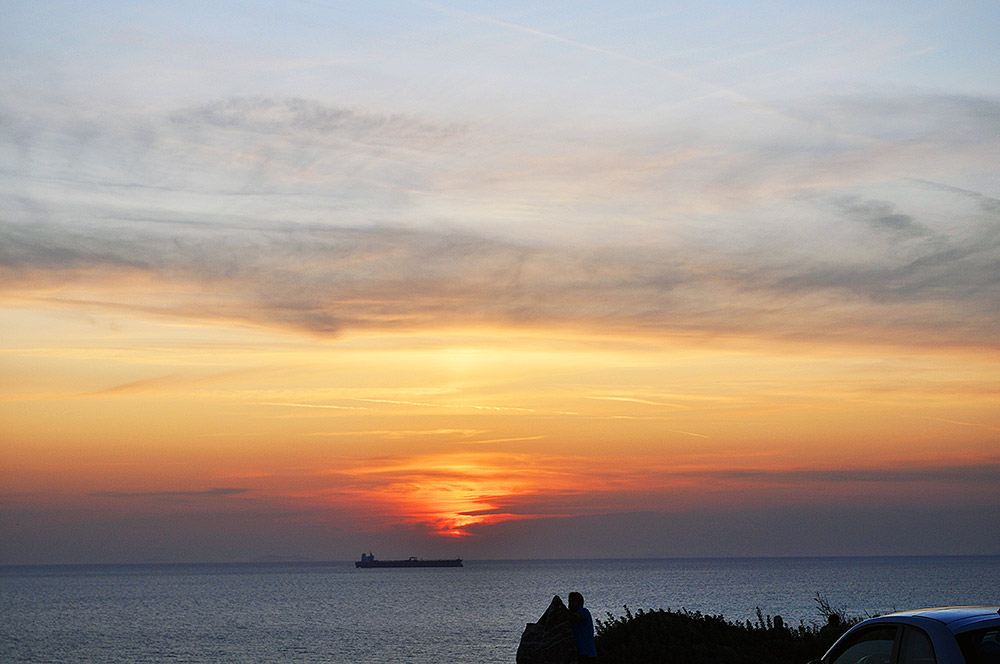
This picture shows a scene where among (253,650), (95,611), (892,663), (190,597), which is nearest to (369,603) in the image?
(95,611)

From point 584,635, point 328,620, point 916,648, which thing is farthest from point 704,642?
point 328,620

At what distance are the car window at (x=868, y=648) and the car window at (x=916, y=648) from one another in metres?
0.20

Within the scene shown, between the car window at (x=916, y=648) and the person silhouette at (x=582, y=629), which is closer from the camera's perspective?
the car window at (x=916, y=648)

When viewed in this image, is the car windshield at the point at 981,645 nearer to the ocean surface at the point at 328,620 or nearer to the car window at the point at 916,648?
the car window at the point at 916,648

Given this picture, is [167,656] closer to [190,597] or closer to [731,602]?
[731,602]

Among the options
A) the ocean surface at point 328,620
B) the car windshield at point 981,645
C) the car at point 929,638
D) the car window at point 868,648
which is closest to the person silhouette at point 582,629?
the car window at point 868,648

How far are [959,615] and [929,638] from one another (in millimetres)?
318

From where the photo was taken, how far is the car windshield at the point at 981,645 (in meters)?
7.07

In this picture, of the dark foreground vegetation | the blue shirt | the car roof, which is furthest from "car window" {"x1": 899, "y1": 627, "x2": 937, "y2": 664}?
the dark foreground vegetation

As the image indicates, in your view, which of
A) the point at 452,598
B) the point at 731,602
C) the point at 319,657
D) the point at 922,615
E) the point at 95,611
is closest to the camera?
the point at 922,615

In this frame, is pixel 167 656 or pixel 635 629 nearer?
pixel 635 629

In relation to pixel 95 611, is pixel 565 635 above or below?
above

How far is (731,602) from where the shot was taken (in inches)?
4092

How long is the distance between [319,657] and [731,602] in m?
56.9
